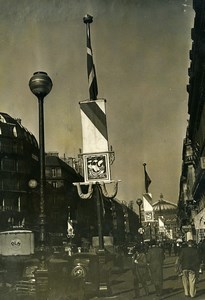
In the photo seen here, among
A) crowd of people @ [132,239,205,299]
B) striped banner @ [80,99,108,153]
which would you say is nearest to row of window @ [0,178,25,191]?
crowd of people @ [132,239,205,299]

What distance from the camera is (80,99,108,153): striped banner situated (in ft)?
40.9

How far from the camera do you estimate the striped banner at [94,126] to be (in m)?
12.5

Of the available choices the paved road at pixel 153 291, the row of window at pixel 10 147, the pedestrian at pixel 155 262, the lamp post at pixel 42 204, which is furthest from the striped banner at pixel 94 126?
the row of window at pixel 10 147

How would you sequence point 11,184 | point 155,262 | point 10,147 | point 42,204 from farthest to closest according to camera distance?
1. point 11,184
2. point 10,147
3. point 155,262
4. point 42,204

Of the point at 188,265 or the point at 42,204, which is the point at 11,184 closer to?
the point at 188,265

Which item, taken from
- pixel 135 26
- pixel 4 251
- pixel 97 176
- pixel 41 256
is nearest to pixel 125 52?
pixel 135 26

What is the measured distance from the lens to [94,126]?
41.6 feet

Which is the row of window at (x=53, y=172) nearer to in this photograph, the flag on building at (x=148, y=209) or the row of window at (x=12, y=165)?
the row of window at (x=12, y=165)

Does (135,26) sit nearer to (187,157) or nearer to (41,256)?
(41,256)

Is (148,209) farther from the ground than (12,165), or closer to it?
closer to it

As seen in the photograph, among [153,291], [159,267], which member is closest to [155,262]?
[159,267]

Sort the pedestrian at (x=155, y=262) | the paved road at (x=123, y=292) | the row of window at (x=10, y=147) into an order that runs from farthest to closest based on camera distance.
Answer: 1. the row of window at (x=10, y=147)
2. the pedestrian at (x=155, y=262)
3. the paved road at (x=123, y=292)

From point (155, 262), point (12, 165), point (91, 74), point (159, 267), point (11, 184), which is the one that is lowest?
point (159, 267)

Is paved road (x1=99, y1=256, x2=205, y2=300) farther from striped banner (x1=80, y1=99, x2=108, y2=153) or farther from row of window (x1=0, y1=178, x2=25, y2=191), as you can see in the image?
row of window (x1=0, y1=178, x2=25, y2=191)
